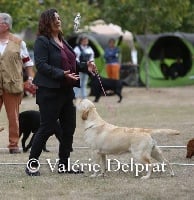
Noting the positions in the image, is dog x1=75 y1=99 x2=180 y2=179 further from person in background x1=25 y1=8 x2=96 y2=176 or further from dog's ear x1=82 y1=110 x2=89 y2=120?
person in background x1=25 y1=8 x2=96 y2=176

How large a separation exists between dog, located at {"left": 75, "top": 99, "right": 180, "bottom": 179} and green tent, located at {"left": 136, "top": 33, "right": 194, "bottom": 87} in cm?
1870

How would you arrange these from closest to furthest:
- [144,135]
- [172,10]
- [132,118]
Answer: [144,135] → [132,118] → [172,10]

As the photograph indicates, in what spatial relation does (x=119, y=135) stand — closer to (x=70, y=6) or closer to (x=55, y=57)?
(x=55, y=57)

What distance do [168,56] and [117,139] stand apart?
21.2 meters

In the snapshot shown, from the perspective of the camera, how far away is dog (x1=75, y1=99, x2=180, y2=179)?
7762 mm

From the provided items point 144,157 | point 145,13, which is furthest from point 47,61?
point 145,13

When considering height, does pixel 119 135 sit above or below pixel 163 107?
above

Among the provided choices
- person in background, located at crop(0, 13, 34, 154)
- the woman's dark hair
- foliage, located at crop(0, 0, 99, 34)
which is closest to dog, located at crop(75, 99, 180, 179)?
the woman's dark hair

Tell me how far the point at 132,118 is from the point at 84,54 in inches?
204

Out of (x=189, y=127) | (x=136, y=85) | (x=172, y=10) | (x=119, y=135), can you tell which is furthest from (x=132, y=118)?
(x=136, y=85)

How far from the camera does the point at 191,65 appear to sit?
2770 centimetres

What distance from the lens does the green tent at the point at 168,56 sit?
27297 mm

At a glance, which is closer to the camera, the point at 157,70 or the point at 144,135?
the point at 144,135

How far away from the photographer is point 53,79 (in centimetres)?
776
